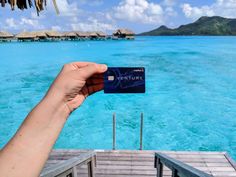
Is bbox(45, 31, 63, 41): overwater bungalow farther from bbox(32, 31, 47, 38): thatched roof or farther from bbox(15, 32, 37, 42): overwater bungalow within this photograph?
bbox(15, 32, 37, 42): overwater bungalow

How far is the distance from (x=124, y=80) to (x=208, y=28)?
148 m

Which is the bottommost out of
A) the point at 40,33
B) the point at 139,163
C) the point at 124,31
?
the point at 139,163

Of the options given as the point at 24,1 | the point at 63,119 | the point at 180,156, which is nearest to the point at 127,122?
the point at 180,156

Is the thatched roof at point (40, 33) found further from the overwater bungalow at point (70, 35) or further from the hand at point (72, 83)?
the hand at point (72, 83)

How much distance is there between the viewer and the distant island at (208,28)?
13062 cm

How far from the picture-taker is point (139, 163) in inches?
191

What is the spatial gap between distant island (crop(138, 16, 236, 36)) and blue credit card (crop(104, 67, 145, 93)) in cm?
14091

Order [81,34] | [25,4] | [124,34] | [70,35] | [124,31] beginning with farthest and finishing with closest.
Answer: [124,34] → [124,31] → [81,34] → [70,35] → [25,4]

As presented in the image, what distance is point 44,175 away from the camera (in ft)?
5.88

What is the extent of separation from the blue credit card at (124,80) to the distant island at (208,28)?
462 ft

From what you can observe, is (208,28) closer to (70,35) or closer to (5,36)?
(70,35)

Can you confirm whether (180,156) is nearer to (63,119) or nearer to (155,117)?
(63,119)

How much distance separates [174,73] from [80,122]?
1028 cm

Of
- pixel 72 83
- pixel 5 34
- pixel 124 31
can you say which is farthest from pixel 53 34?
pixel 72 83
